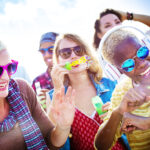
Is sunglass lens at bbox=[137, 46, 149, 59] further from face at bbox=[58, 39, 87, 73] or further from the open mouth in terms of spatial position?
face at bbox=[58, 39, 87, 73]

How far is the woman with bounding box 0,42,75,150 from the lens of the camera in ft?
4.88

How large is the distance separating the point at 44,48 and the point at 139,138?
8.42 feet

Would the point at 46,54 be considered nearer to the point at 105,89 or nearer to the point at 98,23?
the point at 98,23

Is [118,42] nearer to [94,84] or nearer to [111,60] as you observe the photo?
[111,60]

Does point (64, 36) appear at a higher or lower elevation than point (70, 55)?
higher

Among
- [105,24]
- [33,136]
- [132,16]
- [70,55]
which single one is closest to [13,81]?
[33,136]

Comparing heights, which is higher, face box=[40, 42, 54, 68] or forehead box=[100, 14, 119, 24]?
forehead box=[100, 14, 119, 24]

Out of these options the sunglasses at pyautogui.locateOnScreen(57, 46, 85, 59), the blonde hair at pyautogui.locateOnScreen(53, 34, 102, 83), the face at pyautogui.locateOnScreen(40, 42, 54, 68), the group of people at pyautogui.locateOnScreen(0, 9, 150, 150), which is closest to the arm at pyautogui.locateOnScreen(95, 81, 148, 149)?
the group of people at pyautogui.locateOnScreen(0, 9, 150, 150)

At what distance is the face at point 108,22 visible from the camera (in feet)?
10.3

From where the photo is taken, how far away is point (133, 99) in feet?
3.83

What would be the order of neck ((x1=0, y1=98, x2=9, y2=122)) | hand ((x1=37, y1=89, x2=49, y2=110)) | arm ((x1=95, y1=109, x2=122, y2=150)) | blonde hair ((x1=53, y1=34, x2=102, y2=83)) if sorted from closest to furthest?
arm ((x1=95, y1=109, x2=122, y2=150)) → neck ((x1=0, y1=98, x2=9, y2=122)) → blonde hair ((x1=53, y1=34, x2=102, y2=83)) → hand ((x1=37, y1=89, x2=49, y2=110))

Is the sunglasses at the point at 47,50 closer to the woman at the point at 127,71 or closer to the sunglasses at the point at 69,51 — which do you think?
the sunglasses at the point at 69,51

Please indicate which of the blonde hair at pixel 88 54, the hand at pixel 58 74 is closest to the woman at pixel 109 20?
the blonde hair at pixel 88 54

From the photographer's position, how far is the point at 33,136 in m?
1.64
